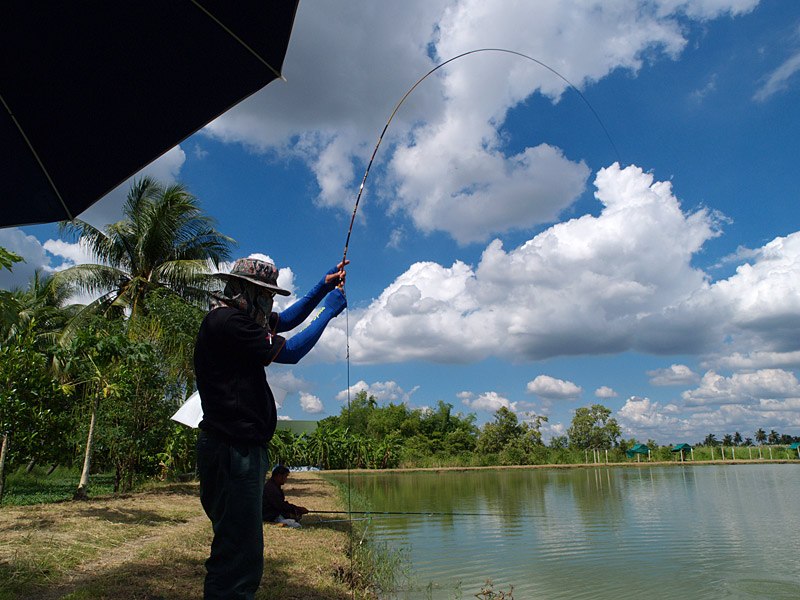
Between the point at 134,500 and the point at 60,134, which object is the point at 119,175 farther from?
the point at 134,500

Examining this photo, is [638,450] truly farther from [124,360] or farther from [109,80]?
[109,80]

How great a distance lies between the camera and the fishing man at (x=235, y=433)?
2.02 m

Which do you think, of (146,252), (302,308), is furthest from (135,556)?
(146,252)

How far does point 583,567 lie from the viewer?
587 centimetres

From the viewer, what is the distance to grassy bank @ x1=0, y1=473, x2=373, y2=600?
3.68 meters

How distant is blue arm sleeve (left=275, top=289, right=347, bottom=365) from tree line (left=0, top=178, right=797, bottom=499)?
1.66 meters

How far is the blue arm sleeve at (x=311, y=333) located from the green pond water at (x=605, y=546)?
3267 mm

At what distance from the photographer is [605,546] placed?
6.94m

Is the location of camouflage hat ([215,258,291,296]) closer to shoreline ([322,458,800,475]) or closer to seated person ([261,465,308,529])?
seated person ([261,465,308,529])

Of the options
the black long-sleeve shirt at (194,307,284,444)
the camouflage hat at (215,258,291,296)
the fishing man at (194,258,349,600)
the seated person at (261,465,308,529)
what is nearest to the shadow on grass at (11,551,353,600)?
the fishing man at (194,258,349,600)

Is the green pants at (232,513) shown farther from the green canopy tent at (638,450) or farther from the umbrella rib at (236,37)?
the green canopy tent at (638,450)

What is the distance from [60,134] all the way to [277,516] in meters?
5.65

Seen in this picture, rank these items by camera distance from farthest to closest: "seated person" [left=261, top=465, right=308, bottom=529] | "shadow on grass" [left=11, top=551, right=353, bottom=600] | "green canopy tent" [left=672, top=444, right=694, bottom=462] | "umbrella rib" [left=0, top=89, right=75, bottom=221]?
"green canopy tent" [left=672, top=444, right=694, bottom=462] < "seated person" [left=261, top=465, right=308, bottom=529] < "shadow on grass" [left=11, top=551, right=353, bottom=600] < "umbrella rib" [left=0, top=89, right=75, bottom=221]

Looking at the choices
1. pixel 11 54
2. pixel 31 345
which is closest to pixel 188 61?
pixel 11 54
